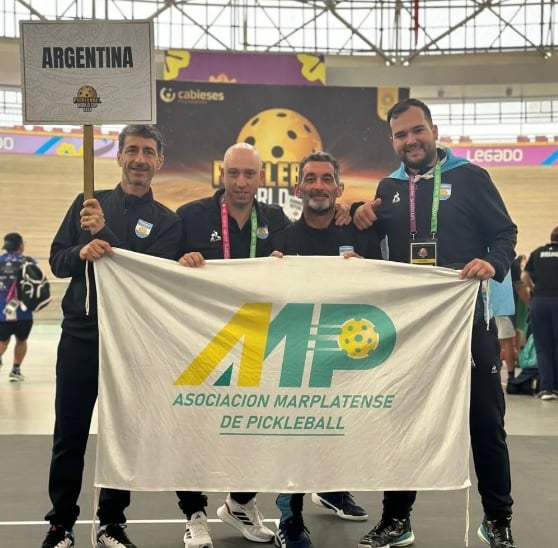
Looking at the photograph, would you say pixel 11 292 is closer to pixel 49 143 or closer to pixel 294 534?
pixel 294 534

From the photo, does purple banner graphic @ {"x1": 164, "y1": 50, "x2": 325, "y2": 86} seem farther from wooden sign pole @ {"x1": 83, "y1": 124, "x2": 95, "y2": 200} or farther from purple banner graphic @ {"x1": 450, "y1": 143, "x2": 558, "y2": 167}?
wooden sign pole @ {"x1": 83, "y1": 124, "x2": 95, "y2": 200}

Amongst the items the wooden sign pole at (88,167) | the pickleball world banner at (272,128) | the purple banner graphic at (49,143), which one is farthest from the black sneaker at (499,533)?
the purple banner graphic at (49,143)

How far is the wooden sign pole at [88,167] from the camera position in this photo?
3.42 m

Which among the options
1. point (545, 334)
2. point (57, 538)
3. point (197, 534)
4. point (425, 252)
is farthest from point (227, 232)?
point (545, 334)

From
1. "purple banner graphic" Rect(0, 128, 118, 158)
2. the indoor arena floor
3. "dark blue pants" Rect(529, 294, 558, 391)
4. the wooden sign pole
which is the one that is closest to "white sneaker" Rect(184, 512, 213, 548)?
the indoor arena floor

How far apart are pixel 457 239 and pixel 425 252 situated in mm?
157

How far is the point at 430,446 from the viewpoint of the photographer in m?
3.38

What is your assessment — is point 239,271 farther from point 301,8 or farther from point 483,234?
point 301,8

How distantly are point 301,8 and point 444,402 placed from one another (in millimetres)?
19776

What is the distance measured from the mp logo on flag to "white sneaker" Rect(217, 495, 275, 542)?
83 cm

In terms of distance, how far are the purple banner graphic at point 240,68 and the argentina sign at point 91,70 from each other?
438 inches

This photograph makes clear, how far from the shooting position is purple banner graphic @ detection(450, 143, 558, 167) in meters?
24.2

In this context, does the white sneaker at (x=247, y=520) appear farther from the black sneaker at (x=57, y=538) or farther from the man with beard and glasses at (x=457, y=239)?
the black sneaker at (x=57, y=538)

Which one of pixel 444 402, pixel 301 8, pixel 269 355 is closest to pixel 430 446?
pixel 444 402
